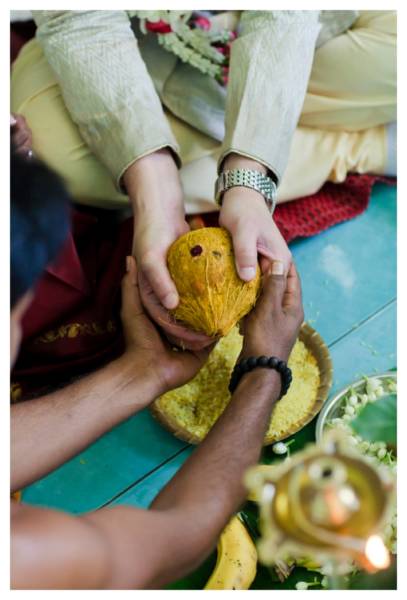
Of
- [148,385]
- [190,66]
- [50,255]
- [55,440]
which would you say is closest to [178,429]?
[148,385]

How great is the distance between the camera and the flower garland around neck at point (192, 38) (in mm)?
1390

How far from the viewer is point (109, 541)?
635mm

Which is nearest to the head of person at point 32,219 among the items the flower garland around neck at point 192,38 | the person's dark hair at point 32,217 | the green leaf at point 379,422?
the person's dark hair at point 32,217

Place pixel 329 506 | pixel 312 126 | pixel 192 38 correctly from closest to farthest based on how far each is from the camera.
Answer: pixel 329 506
pixel 192 38
pixel 312 126

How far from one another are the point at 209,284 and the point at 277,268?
16 cm

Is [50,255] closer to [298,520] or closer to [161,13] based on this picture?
[298,520]

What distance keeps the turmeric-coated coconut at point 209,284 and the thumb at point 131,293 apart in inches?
5.2

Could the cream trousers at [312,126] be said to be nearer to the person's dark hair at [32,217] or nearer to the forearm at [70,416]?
the forearm at [70,416]

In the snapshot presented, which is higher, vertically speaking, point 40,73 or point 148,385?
point 40,73

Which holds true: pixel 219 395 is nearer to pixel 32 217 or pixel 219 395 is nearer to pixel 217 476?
pixel 217 476

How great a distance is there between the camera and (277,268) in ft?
3.66

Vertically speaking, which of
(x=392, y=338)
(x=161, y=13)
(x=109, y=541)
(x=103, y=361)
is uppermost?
(x=161, y=13)

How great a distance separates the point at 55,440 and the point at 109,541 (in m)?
0.38

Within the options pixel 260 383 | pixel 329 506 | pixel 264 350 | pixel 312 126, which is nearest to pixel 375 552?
pixel 329 506
